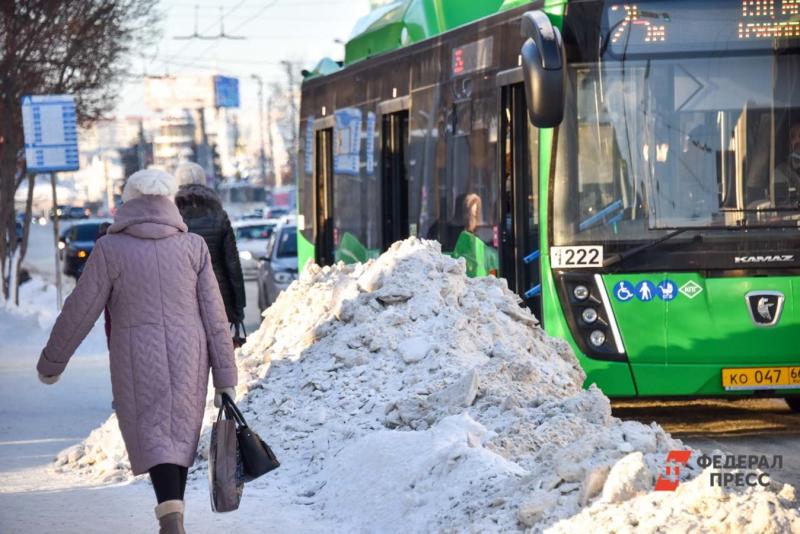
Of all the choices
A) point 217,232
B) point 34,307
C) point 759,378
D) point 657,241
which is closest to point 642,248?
point 657,241

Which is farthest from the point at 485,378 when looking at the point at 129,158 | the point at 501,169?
the point at 129,158

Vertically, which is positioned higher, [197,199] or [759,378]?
[197,199]

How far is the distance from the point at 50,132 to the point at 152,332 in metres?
20.4

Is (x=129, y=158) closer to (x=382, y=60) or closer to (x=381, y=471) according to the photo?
(x=382, y=60)

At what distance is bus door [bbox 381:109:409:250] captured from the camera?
1617 centimetres

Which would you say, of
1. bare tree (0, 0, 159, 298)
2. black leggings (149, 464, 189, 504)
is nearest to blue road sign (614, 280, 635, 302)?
black leggings (149, 464, 189, 504)

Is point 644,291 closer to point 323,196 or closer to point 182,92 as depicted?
point 323,196

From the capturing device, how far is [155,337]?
676 cm

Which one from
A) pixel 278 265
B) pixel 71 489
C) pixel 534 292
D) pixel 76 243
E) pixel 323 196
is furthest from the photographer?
pixel 76 243

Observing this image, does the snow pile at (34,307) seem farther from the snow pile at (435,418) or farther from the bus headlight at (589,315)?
the bus headlight at (589,315)

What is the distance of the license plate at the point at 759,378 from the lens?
11391 mm

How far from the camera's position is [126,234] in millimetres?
6938

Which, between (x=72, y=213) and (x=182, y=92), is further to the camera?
(x=182, y=92)

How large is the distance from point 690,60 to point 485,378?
325 centimetres
